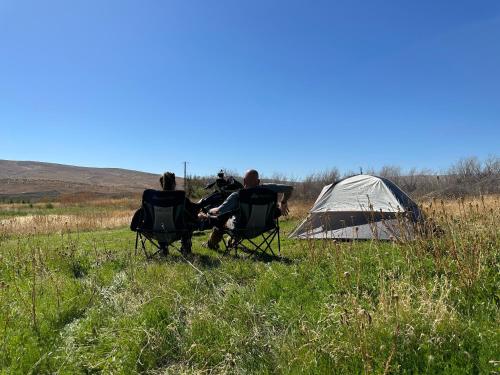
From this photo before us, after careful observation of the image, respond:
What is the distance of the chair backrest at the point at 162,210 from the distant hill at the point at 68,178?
79.3 m

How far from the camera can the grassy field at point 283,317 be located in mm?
2613

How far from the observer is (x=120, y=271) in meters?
5.54

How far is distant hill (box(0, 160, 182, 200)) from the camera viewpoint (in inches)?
3332

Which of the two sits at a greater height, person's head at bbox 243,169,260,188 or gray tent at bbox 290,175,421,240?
person's head at bbox 243,169,260,188

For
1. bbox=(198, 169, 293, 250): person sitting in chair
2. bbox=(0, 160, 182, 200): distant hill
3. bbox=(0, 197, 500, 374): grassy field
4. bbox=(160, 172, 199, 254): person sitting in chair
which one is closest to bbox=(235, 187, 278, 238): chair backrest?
bbox=(198, 169, 293, 250): person sitting in chair

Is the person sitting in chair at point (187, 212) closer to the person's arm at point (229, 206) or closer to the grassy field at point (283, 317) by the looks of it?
the person's arm at point (229, 206)

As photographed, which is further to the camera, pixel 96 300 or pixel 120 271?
pixel 120 271

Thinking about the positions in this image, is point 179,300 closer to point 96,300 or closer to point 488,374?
point 96,300

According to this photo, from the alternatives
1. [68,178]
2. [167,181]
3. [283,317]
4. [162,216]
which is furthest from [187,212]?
[68,178]

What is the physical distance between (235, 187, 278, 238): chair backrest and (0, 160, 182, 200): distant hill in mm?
79827

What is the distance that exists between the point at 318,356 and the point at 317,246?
9.27 feet

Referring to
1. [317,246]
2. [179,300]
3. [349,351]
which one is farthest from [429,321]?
[317,246]

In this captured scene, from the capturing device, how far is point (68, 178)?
346 feet

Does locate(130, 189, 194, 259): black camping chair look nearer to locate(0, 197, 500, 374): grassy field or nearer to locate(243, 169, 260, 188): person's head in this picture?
locate(243, 169, 260, 188): person's head
